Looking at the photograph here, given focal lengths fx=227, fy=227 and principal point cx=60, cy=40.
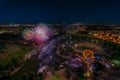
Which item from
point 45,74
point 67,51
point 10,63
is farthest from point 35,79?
point 67,51

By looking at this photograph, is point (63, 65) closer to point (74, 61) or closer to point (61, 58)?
point (74, 61)

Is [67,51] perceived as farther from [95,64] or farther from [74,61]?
[95,64]

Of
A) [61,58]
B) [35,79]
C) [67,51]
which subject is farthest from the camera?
[67,51]

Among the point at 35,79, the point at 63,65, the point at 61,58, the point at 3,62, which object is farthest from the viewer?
the point at 61,58

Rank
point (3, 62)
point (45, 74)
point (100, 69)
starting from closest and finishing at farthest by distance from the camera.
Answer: point (45, 74)
point (100, 69)
point (3, 62)

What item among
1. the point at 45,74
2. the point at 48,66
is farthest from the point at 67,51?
the point at 45,74

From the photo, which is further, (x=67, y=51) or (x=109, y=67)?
(x=67, y=51)
